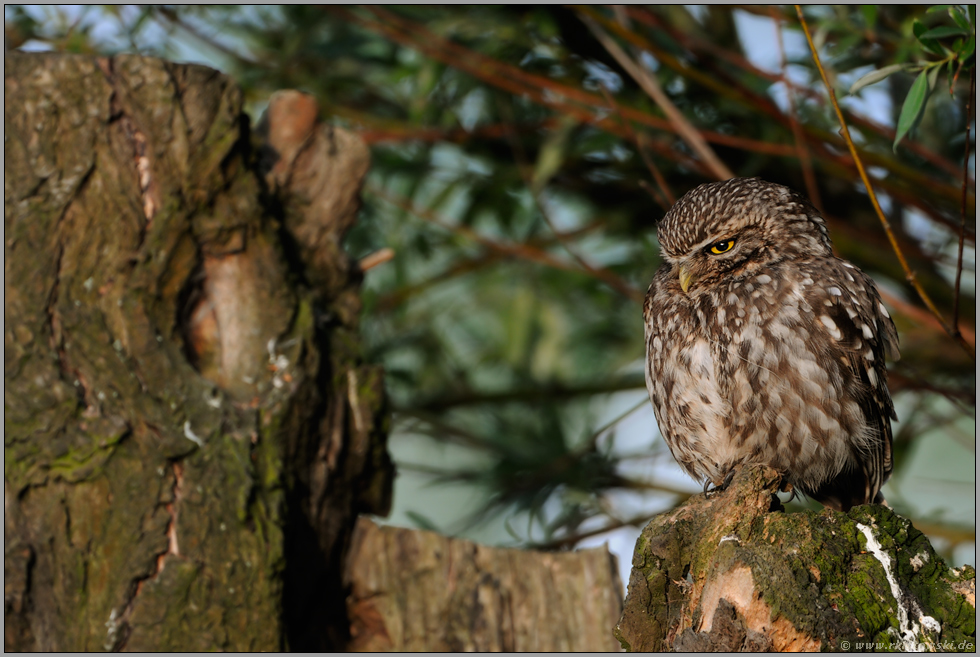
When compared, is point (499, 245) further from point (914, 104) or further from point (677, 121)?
point (914, 104)

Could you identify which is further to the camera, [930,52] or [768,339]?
[768,339]

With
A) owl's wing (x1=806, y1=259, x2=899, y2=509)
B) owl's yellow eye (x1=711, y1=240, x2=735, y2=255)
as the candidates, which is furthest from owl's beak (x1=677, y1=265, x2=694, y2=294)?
owl's wing (x1=806, y1=259, x2=899, y2=509)

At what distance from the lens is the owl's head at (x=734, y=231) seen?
250 centimetres

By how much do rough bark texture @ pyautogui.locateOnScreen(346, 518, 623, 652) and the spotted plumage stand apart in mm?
710

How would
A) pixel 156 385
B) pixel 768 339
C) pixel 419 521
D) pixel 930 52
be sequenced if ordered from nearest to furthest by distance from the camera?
pixel 930 52 → pixel 768 339 → pixel 156 385 → pixel 419 521

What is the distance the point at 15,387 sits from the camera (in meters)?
2.64

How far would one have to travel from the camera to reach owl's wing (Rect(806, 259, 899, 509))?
8.25ft

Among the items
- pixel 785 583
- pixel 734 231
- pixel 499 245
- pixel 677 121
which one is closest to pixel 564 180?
pixel 499 245

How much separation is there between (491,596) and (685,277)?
1331 mm

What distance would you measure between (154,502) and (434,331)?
2764mm

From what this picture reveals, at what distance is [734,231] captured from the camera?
2527mm

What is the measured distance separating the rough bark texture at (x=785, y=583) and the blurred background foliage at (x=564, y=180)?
1.29 m

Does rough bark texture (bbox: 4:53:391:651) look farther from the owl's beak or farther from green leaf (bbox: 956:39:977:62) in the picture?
green leaf (bbox: 956:39:977:62)

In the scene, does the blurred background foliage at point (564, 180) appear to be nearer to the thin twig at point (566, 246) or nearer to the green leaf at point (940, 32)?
the thin twig at point (566, 246)
